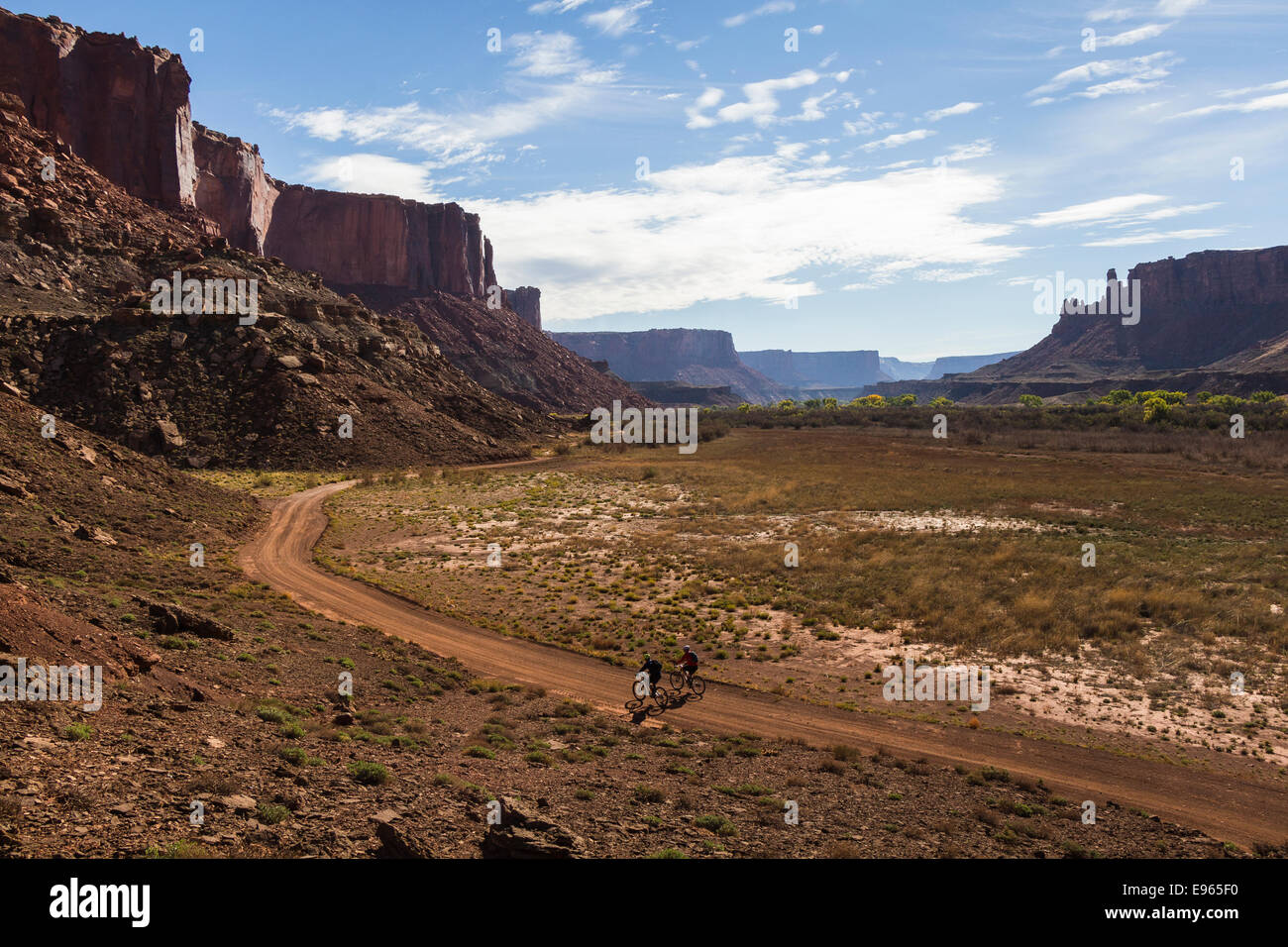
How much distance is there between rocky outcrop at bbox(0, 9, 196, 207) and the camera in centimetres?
9700

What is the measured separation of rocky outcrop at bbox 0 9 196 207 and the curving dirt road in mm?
111455

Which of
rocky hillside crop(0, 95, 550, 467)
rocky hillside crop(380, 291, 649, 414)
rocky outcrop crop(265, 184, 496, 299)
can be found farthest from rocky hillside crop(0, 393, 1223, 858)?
rocky outcrop crop(265, 184, 496, 299)

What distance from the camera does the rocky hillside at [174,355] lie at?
6644 cm

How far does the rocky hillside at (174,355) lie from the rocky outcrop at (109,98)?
12.5m

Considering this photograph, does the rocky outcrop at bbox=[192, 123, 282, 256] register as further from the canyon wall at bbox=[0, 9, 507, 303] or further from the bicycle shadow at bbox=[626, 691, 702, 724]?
the bicycle shadow at bbox=[626, 691, 702, 724]

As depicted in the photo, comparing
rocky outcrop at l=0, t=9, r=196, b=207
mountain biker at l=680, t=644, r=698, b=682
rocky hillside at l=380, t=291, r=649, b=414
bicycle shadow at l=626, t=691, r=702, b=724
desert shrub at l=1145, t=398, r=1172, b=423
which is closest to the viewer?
bicycle shadow at l=626, t=691, r=702, b=724

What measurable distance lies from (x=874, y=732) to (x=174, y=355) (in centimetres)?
7986

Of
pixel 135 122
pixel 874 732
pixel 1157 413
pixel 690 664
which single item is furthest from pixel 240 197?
pixel 1157 413

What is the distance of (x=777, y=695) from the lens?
2150cm

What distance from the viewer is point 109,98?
10550 centimetres

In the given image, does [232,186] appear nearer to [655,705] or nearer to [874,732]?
[655,705]
